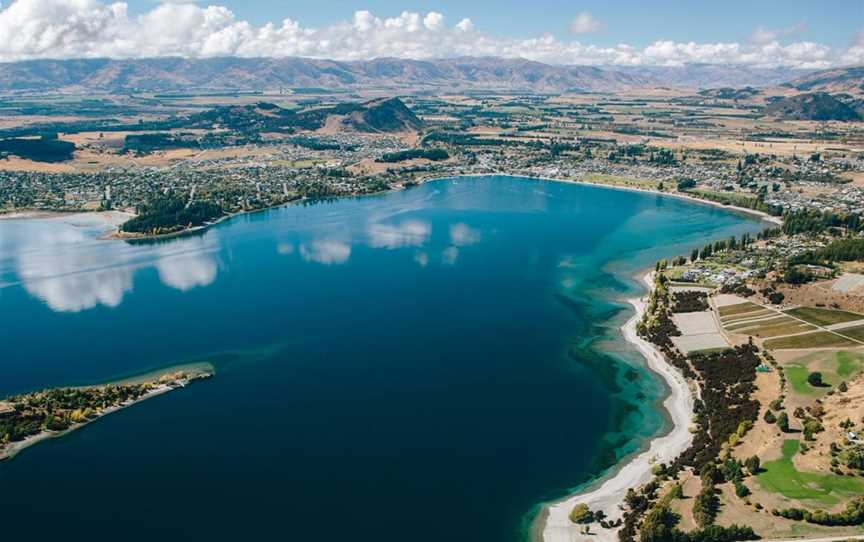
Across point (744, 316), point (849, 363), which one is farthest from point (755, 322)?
point (849, 363)

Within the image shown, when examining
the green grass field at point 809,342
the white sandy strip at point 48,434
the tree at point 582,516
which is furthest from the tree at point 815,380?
the white sandy strip at point 48,434

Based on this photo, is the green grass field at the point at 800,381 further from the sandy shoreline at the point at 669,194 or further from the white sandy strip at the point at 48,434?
the sandy shoreline at the point at 669,194

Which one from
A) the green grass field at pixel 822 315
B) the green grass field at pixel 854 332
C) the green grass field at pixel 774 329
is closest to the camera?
the green grass field at pixel 854 332

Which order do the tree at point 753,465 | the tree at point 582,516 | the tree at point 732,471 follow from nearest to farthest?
the tree at point 582,516 → the tree at point 732,471 → the tree at point 753,465

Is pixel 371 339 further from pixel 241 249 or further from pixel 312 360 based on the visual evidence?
pixel 241 249

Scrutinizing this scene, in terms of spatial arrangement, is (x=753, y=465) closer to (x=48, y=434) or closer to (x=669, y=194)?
(x=48, y=434)

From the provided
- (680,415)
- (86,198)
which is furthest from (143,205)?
(680,415)
